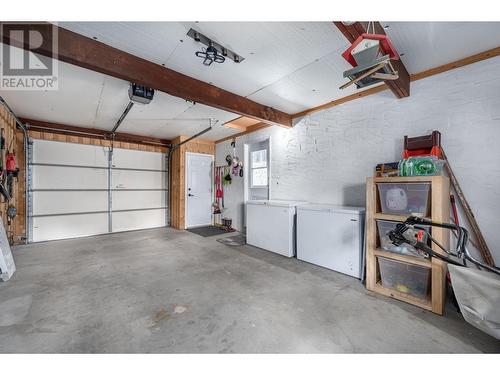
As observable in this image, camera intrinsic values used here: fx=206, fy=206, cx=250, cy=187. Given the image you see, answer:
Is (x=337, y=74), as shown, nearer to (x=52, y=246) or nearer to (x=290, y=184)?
(x=290, y=184)

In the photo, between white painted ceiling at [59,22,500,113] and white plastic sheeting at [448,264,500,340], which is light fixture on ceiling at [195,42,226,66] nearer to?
white painted ceiling at [59,22,500,113]

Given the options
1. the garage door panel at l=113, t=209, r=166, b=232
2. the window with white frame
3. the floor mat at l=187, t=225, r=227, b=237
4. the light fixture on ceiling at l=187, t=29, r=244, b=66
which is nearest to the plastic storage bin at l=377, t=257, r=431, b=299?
the light fixture on ceiling at l=187, t=29, r=244, b=66

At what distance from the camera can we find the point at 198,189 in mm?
6344

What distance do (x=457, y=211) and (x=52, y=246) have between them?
6813 mm

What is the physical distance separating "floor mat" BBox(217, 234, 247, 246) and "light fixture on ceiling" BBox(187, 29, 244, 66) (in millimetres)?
3315

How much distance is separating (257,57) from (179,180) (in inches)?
172

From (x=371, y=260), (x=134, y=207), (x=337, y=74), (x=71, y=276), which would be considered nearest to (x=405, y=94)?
(x=337, y=74)

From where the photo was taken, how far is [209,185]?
21.7 ft

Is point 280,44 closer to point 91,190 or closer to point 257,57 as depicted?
point 257,57

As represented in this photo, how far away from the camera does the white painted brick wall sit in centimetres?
222

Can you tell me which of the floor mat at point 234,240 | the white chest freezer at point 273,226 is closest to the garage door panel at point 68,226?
the floor mat at point 234,240

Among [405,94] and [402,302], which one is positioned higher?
[405,94]

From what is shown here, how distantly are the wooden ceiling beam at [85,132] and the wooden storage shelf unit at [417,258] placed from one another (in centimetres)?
588

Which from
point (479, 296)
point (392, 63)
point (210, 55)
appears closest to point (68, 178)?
point (210, 55)
